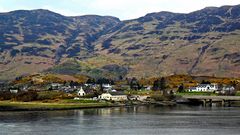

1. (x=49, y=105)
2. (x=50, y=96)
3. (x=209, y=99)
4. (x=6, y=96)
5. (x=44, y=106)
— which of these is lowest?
(x=44, y=106)

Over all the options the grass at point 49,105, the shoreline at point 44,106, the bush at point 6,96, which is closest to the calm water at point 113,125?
the shoreline at point 44,106

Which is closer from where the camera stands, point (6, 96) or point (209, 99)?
point (6, 96)

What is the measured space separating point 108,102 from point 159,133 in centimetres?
8011

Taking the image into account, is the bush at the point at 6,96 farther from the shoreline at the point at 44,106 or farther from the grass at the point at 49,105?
the shoreline at the point at 44,106

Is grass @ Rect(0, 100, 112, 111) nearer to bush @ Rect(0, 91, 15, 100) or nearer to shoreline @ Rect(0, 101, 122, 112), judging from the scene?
shoreline @ Rect(0, 101, 122, 112)

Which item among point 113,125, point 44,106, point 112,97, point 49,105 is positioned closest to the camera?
point 113,125

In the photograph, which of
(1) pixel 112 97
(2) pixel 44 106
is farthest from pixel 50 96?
(2) pixel 44 106

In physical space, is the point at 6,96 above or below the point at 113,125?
above

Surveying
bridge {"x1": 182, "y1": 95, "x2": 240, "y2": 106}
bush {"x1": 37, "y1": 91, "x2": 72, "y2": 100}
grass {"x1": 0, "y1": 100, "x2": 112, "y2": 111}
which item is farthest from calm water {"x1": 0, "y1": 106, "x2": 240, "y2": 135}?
bridge {"x1": 182, "y1": 95, "x2": 240, "y2": 106}

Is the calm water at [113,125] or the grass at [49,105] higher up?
the grass at [49,105]

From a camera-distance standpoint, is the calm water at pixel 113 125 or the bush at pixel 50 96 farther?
the bush at pixel 50 96

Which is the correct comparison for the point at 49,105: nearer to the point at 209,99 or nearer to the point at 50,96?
the point at 50,96

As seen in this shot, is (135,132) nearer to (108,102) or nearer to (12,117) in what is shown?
(12,117)

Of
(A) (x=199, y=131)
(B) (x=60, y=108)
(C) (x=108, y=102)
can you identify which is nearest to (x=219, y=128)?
(A) (x=199, y=131)
